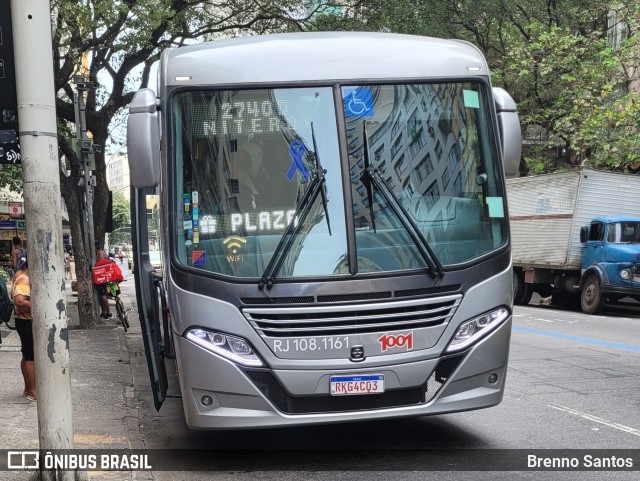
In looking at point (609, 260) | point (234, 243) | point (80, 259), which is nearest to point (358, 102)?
point (234, 243)

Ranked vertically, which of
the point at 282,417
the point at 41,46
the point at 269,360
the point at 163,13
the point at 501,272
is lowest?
the point at 282,417

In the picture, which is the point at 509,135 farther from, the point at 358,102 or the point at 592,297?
the point at 592,297

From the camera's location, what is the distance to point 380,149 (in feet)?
21.6

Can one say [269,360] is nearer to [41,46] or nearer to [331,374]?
[331,374]

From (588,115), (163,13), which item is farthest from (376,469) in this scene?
(588,115)

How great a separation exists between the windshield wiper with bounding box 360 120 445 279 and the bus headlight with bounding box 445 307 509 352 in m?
0.46

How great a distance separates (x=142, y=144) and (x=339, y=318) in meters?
1.94

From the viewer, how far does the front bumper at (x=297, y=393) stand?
6113 millimetres

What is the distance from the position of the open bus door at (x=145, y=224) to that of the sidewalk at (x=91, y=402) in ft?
2.38

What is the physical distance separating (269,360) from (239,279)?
24.3 inches

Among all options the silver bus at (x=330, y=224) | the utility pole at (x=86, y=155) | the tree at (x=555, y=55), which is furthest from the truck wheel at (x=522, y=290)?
Result: the silver bus at (x=330, y=224)

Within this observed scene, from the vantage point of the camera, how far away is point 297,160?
21.3ft

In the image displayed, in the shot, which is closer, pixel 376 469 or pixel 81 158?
pixel 376 469

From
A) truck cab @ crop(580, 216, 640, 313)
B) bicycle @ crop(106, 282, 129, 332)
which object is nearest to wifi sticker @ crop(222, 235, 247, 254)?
bicycle @ crop(106, 282, 129, 332)
